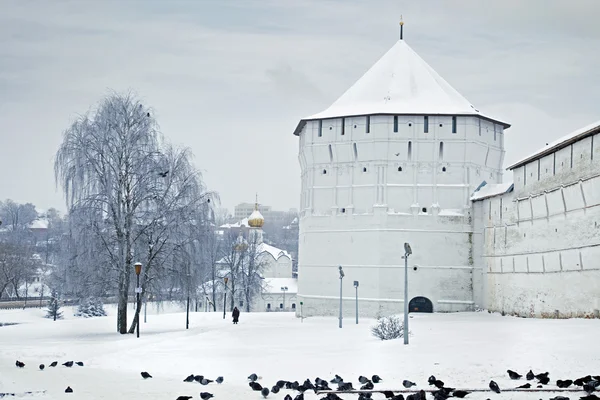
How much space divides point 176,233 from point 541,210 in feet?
40.2

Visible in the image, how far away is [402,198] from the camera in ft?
120

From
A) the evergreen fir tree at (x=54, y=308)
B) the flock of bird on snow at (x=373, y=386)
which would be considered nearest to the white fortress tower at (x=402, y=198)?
the evergreen fir tree at (x=54, y=308)

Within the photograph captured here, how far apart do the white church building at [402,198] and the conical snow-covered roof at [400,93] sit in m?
0.08

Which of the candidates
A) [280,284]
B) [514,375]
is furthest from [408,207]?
[280,284]

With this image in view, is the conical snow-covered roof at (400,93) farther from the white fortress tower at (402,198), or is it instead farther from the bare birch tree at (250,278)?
the bare birch tree at (250,278)

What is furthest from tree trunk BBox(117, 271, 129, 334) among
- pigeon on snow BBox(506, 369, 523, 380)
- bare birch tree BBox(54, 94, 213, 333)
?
pigeon on snow BBox(506, 369, 523, 380)

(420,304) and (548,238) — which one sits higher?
(548,238)

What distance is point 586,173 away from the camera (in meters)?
23.1

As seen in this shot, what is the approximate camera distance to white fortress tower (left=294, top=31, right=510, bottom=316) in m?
36.2

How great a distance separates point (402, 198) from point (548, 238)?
35.3 ft

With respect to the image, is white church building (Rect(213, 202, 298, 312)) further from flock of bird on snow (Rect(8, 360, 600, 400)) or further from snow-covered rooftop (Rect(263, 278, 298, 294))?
flock of bird on snow (Rect(8, 360, 600, 400))

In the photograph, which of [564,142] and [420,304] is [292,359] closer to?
[564,142]

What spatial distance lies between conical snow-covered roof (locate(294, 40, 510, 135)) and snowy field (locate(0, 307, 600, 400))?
15.3 m

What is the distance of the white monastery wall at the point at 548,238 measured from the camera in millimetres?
22766
